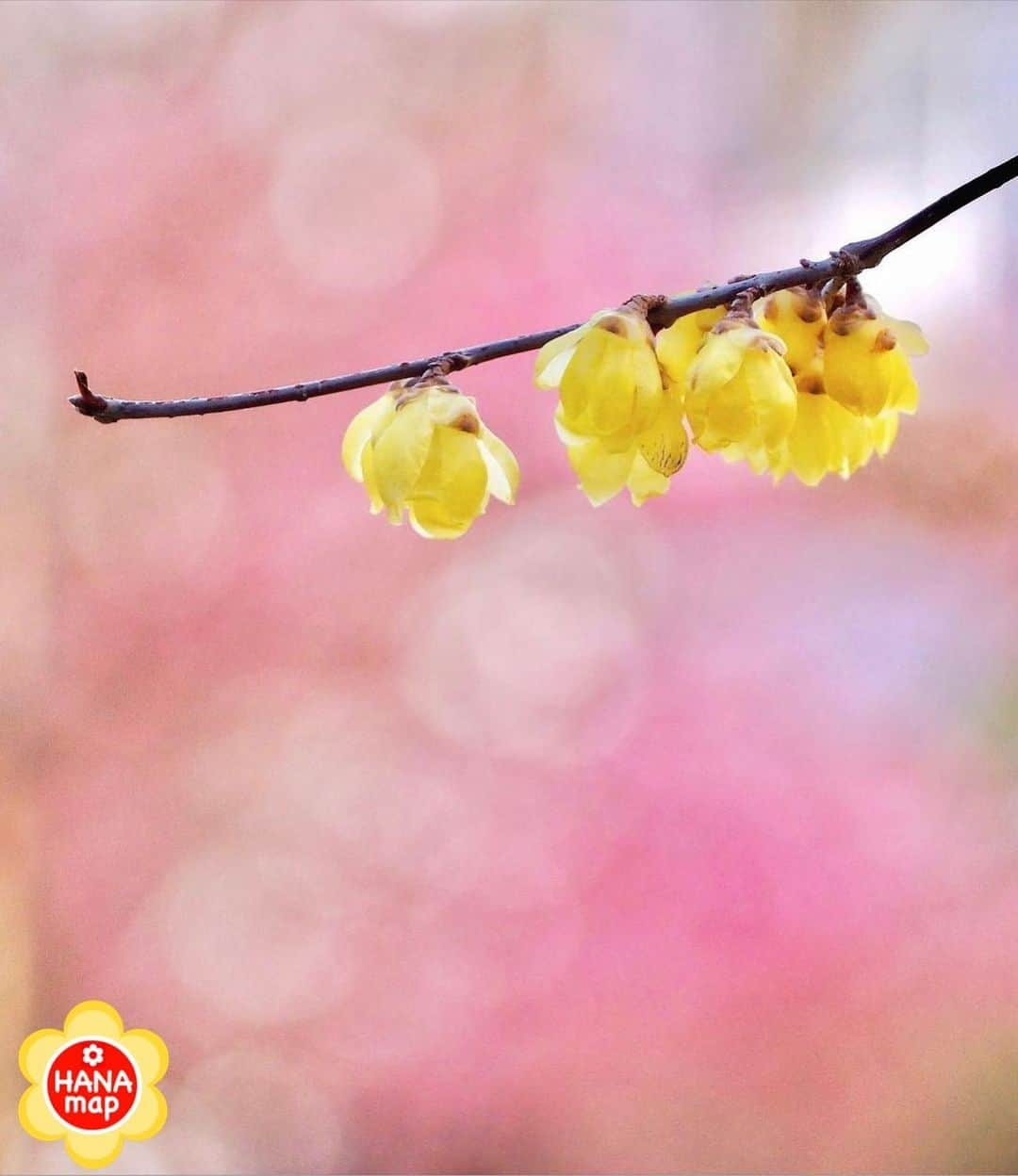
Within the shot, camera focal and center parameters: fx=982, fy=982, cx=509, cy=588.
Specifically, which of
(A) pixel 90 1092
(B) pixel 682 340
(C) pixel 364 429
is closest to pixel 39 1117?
(A) pixel 90 1092

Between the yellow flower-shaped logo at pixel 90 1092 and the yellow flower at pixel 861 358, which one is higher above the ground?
the yellow flower at pixel 861 358

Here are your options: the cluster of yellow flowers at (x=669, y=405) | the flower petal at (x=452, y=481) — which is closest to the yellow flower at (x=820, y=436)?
the cluster of yellow flowers at (x=669, y=405)

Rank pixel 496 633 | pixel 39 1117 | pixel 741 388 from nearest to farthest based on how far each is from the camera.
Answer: pixel 741 388 → pixel 39 1117 → pixel 496 633

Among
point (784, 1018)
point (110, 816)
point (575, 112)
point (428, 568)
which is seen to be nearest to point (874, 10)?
point (575, 112)

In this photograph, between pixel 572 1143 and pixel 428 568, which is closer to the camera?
pixel 572 1143

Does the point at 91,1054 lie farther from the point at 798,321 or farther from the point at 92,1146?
the point at 798,321

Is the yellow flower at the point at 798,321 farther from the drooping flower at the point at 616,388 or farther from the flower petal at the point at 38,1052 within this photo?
the flower petal at the point at 38,1052

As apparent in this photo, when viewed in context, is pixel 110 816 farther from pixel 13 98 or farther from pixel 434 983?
pixel 13 98
